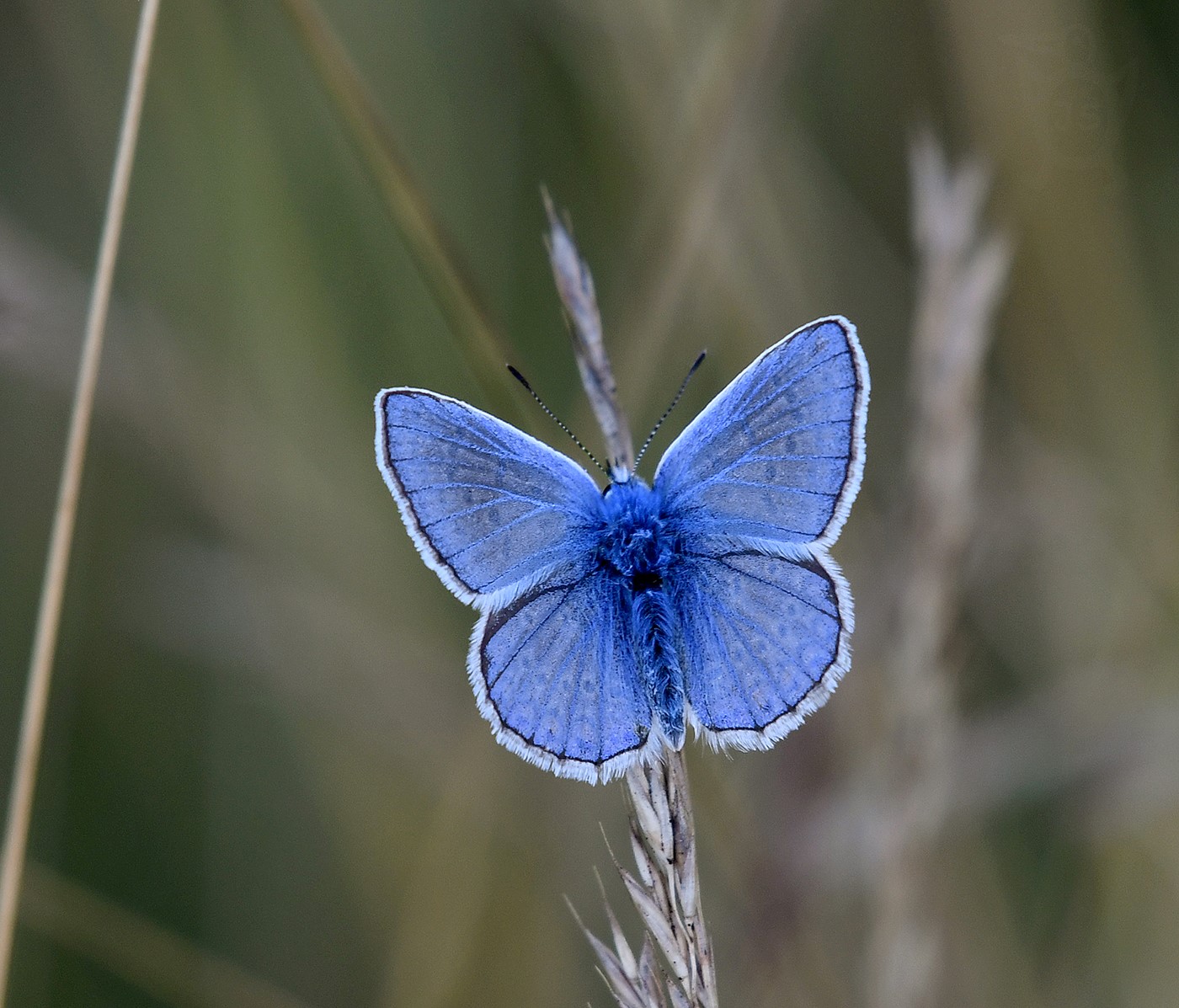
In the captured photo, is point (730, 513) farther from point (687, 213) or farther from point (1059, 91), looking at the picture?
point (1059, 91)

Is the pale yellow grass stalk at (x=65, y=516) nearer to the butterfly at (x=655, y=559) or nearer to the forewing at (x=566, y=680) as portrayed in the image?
the butterfly at (x=655, y=559)

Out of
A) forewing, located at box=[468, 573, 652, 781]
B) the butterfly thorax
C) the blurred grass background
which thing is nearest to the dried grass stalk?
forewing, located at box=[468, 573, 652, 781]

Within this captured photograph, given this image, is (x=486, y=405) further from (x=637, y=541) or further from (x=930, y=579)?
(x=930, y=579)

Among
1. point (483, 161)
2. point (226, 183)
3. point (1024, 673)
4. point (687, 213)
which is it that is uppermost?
point (483, 161)

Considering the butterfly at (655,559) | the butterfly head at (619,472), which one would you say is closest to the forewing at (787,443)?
the butterfly at (655,559)

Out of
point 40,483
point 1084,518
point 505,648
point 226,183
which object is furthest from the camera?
point 40,483

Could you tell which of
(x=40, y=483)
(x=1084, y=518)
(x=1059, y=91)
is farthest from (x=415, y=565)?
(x=1059, y=91)

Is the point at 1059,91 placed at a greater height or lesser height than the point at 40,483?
greater
